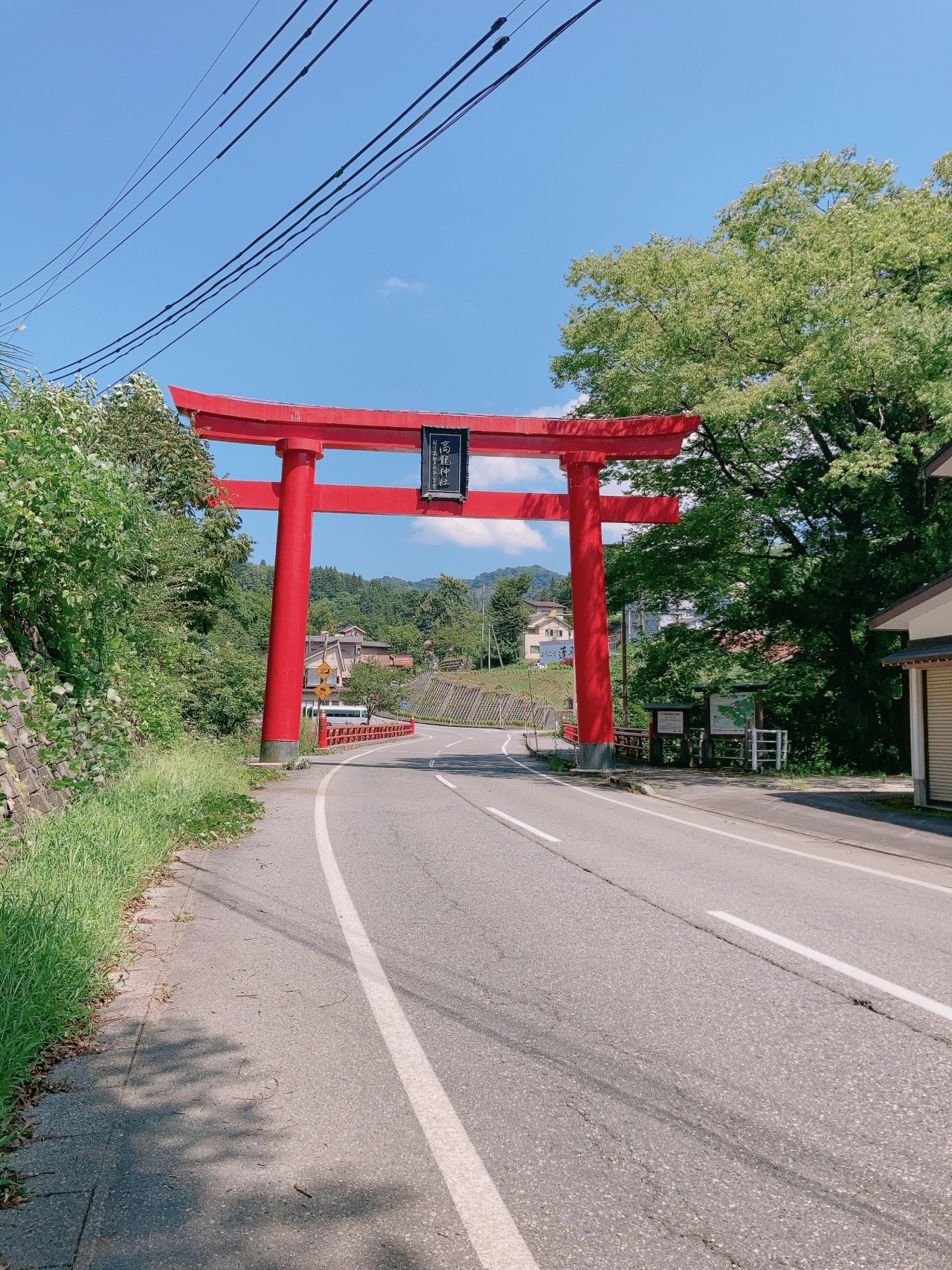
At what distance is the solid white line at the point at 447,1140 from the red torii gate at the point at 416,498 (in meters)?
14.9

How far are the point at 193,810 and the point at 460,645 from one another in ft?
311

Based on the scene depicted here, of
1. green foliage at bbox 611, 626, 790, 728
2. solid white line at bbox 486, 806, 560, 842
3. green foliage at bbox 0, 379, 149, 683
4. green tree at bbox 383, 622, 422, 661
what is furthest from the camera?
green tree at bbox 383, 622, 422, 661

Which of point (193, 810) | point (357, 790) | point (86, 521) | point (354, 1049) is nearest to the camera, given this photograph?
point (354, 1049)

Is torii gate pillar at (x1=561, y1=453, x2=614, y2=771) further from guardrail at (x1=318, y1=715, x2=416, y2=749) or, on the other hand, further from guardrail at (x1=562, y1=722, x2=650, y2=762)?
guardrail at (x1=318, y1=715, x2=416, y2=749)

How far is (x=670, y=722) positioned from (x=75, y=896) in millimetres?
18766

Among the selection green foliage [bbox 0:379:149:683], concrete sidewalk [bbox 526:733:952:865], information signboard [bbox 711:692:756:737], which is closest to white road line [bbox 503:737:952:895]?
concrete sidewalk [bbox 526:733:952:865]

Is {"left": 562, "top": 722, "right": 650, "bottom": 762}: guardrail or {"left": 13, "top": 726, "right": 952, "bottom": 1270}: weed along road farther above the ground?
{"left": 562, "top": 722, "right": 650, "bottom": 762}: guardrail

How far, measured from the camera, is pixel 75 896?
15.6 ft

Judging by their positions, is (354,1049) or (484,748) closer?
(354,1049)

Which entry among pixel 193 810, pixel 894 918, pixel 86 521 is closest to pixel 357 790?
pixel 193 810

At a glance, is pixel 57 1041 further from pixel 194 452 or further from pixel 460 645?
pixel 460 645

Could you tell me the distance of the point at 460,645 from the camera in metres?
104

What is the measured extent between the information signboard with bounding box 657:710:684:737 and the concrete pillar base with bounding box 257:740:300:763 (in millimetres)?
9726

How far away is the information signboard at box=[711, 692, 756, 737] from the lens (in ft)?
64.8
